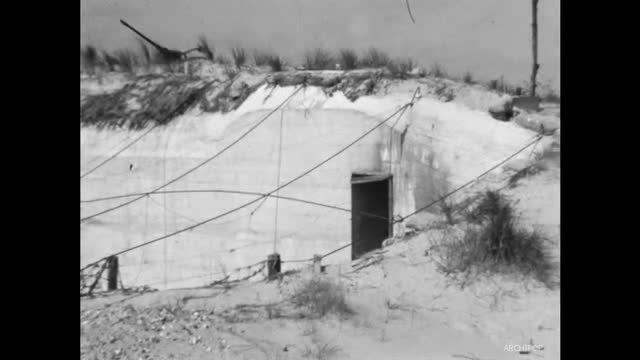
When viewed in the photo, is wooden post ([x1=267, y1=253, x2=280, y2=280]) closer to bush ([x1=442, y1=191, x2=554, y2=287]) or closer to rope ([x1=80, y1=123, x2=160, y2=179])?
bush ([x1=442, y1=191, x2=554, y2=287])

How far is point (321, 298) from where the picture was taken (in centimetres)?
443

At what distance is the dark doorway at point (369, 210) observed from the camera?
7398 millimetres

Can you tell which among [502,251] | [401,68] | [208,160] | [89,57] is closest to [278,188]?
[208,160]

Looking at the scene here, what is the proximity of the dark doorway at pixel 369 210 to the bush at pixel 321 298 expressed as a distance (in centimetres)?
265

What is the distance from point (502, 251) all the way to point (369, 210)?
2943mm

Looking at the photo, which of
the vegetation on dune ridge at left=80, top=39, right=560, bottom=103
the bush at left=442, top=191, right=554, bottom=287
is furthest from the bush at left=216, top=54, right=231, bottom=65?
the bush at left=442, top=191, right=554, bottom=287

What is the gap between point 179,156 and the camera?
8.27m

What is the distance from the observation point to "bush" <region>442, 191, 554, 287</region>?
16.2ft

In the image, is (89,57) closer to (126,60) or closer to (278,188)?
(126,60)
